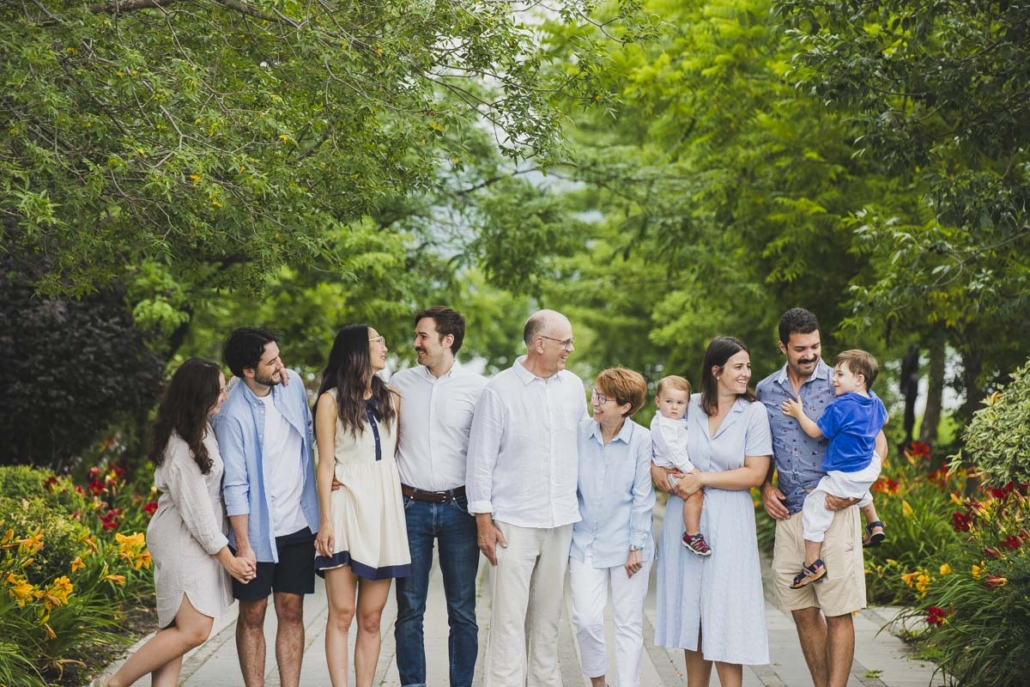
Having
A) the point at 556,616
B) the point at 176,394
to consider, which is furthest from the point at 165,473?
the point at 556,616

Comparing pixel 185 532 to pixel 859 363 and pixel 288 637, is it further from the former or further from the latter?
pixel 859 363

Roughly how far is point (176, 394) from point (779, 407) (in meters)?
3.03

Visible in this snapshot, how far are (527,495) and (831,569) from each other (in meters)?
1.56

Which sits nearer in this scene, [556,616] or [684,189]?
[556,616]

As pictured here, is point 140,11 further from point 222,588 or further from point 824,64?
point 824,64

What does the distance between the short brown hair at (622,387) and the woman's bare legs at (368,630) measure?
58.1 inches

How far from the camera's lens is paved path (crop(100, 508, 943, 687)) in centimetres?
689

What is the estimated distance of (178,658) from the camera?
554 centimetres

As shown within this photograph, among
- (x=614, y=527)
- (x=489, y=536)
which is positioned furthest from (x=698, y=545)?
(x=489, y=536)

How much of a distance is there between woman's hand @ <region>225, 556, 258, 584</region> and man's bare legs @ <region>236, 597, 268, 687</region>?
0.29 m

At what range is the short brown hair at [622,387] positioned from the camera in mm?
5793

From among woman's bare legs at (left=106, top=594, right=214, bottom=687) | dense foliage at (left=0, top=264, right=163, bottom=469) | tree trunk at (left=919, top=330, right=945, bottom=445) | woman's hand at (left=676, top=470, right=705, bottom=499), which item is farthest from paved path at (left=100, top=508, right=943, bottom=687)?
tree trunk at (left=919, top=330, right=945, bottom=445)

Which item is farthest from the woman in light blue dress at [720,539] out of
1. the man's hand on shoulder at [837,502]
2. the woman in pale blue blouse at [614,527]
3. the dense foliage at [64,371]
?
the dense foliage at [64,371]

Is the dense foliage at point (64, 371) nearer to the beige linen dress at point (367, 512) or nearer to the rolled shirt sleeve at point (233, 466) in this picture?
the rolled shirt sleeve at point (233, 466)
